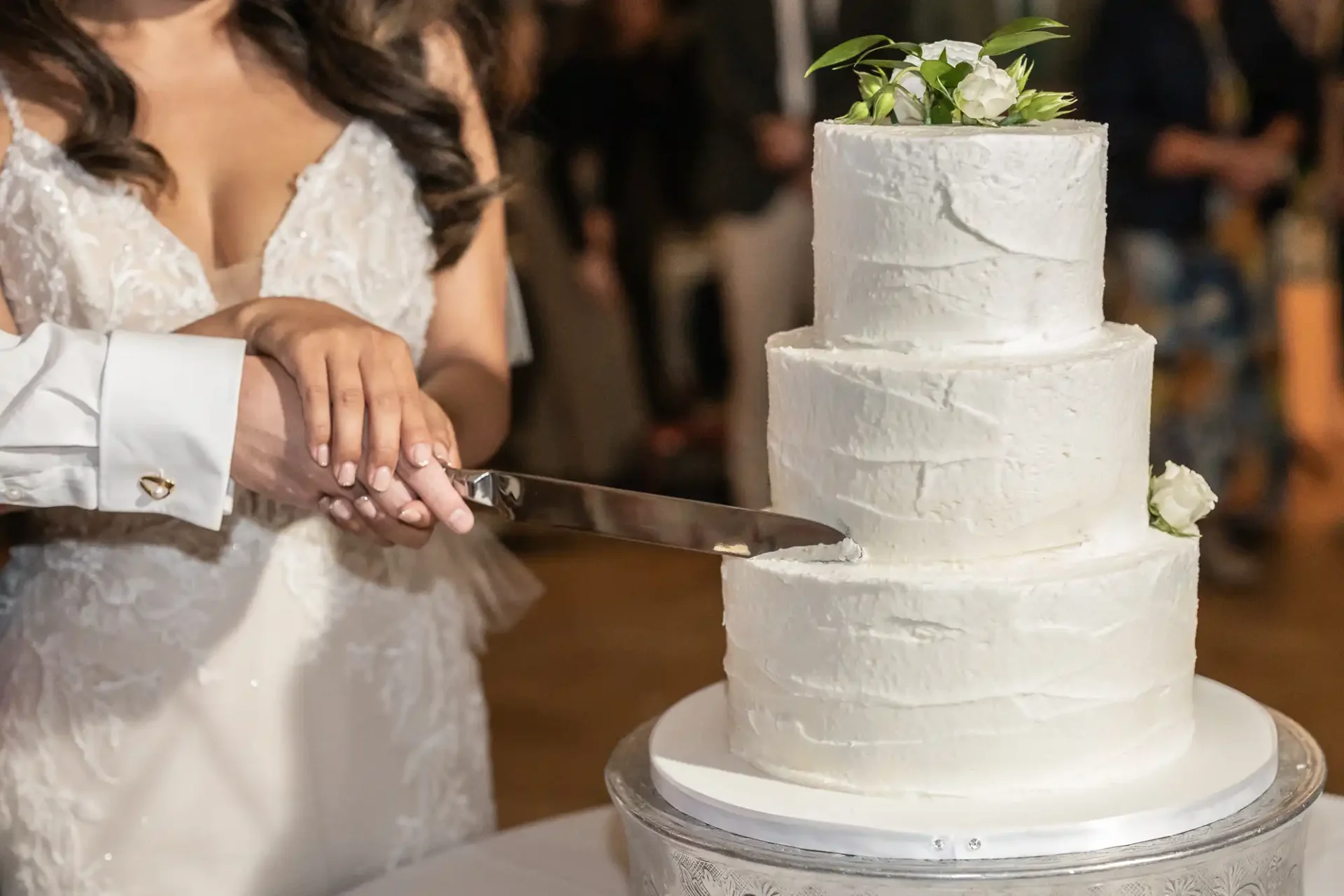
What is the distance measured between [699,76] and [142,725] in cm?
593

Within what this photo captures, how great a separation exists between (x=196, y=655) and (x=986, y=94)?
3.76 ft

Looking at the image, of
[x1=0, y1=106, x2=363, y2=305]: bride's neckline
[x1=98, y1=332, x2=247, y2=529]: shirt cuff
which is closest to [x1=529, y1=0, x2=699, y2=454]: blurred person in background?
[x1=0, y1=106, x2=363, y2=305]: bride's neckline

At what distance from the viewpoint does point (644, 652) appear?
5.90 metres

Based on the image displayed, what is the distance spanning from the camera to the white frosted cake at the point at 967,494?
4.86ft

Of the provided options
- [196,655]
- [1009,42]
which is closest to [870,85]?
[1009,42]

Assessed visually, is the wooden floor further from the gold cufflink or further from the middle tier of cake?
the middle tier of cake

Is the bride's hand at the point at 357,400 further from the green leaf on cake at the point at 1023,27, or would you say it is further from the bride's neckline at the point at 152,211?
the green leaf on cake at the point at 1023,27

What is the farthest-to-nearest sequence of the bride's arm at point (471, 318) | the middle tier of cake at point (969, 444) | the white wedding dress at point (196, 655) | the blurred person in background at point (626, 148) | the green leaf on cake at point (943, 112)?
the blurred person in background at point (626, 148) → the bride's arm at point (471, 318) → the white wedding dress at point (196, 655) → the green leaf on cake at point (943, 112) → the middle tier of cake at point (969, 444)

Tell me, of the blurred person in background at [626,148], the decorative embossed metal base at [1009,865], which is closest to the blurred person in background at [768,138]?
the blurred person in background at [626,148]

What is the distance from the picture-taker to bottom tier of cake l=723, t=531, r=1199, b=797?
148 cm

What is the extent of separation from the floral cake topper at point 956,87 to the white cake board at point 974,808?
2.11ft

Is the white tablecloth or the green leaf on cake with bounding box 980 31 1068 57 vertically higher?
the green leaf on cake with bounding box 980 31 1068 57

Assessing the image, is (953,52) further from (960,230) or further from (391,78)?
(391,78)

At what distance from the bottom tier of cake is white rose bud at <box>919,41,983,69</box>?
49 cm
